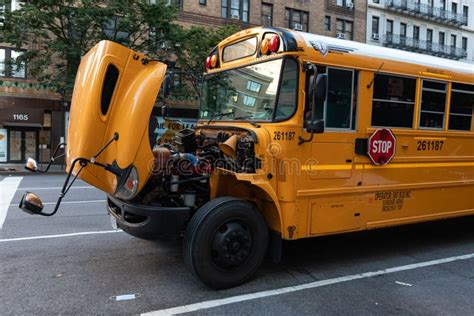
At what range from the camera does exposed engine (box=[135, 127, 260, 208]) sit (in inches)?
185

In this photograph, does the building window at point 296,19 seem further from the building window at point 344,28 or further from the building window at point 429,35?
the building window at point 429,35

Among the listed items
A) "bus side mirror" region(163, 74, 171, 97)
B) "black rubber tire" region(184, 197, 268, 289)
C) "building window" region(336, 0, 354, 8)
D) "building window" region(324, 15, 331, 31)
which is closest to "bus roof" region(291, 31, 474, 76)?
"bus side mirror" region(163, 74, 171, 97)

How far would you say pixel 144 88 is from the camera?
4.35 m

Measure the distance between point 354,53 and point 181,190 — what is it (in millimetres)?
2577

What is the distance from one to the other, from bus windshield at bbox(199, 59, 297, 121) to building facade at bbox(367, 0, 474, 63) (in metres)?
34.5

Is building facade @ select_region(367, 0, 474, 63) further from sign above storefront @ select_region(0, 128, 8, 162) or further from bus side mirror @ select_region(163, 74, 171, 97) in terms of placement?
bus side mirror @ select_region(163, 74, 171, 97)

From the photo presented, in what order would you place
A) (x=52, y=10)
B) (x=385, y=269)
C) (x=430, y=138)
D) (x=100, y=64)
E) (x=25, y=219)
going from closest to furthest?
(x=100, y=64)
(x=385, y=269)
(x=430, y=138)
(x=25, y=219)
(x=52, y=10)

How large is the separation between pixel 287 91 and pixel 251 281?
7.01 feet

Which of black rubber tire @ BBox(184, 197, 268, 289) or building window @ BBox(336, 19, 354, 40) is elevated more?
building window @ BBox(336, 19, 354, 40)

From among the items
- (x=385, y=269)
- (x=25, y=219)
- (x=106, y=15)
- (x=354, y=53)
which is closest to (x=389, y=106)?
(x=354, y=53)

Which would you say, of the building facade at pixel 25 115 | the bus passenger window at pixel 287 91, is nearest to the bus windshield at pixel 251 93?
the bus passenger window at pixel 287 91

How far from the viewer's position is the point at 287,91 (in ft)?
15.3

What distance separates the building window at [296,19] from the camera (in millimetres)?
32031

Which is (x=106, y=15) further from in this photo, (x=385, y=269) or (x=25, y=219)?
(x=385, y=269)
